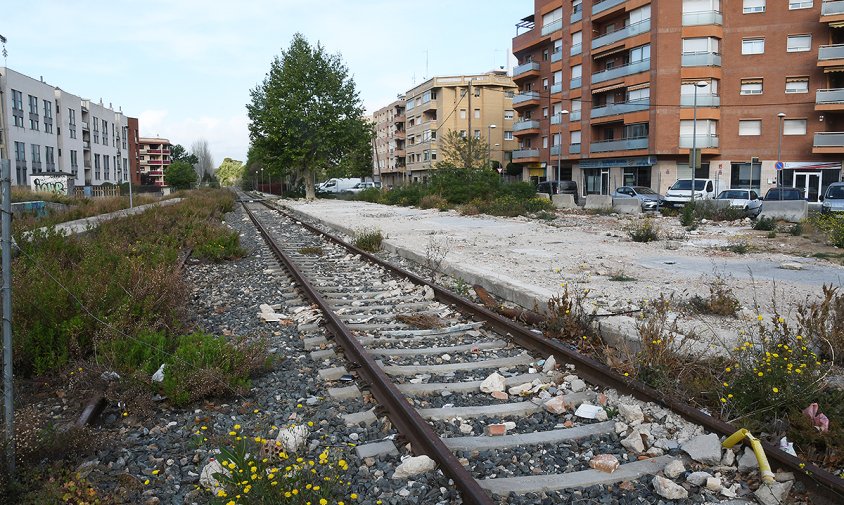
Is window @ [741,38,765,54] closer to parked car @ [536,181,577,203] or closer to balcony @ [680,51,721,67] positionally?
balcony @ [680,51,721,67]

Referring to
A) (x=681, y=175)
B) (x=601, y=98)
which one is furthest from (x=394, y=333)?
(x=601, y=98)

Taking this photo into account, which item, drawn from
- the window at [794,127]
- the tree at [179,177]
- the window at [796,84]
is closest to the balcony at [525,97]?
the window at [796,84]

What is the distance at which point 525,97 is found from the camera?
2608 inches

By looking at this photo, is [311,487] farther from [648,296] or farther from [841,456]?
[648,296]

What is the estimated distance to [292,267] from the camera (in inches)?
456

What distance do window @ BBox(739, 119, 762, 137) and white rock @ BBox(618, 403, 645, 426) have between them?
4916 cm

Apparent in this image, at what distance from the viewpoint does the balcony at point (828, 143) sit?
4362 centimetres

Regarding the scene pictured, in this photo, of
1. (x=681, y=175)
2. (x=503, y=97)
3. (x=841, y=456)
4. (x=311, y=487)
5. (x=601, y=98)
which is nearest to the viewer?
(x=311, y=487)

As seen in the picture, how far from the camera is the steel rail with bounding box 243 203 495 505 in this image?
3449mm

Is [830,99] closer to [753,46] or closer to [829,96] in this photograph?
[829,96]

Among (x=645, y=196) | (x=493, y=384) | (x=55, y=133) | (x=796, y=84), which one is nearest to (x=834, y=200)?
(x=645, y=196)

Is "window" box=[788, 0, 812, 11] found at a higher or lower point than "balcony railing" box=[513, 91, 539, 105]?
higher

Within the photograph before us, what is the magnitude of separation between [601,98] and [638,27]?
23.1 feet

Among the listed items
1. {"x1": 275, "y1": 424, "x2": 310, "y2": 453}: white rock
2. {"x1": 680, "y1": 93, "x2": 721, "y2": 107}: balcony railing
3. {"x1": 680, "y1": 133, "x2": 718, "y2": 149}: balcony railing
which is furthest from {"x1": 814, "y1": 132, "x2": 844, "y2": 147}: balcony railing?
{"x1": 275, "y1": 424, "x2": 310, "y2": 453}: white rock
